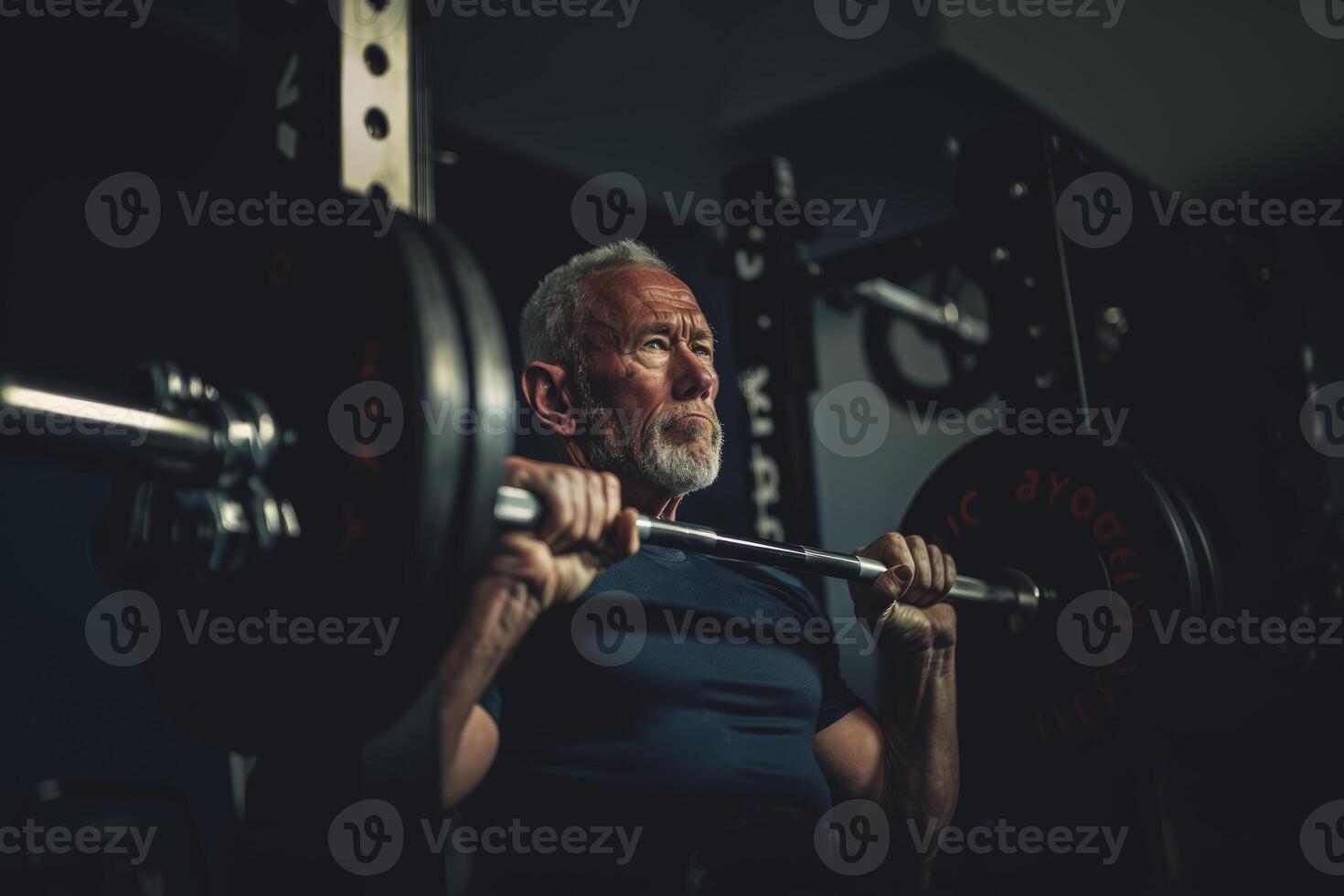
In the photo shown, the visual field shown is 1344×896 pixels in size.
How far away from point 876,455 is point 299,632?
372cm

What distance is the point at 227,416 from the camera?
84cm

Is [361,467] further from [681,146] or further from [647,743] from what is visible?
[681,146]

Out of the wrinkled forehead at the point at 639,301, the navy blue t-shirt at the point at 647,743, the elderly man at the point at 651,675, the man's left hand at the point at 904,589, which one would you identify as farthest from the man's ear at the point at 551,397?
the man's left hand at the point at 904,589

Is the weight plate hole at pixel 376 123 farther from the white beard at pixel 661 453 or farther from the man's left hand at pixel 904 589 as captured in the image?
the man's left hand at pixel 904 589

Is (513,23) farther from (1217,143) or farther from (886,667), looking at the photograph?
(1217,143)

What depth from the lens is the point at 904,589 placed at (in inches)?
58.1

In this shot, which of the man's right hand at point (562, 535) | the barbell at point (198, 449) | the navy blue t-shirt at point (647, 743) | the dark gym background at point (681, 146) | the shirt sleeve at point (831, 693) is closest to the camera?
the barbell at point (198, 449)

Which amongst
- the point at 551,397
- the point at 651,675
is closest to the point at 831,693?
the point at 651,675

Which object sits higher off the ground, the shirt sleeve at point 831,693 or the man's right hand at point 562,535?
the man's right hand at point 562,535

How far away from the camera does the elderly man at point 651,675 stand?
40.3 inches

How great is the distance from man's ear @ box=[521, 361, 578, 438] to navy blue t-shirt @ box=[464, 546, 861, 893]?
0.27 meters

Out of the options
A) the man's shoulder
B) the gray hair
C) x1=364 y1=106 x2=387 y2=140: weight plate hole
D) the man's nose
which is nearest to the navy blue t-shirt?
the man's shoulder

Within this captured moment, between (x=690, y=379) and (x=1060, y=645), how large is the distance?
2.38 ft

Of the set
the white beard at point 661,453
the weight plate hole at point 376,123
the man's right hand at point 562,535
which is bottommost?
the man's right hand at point 562,535
